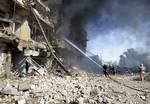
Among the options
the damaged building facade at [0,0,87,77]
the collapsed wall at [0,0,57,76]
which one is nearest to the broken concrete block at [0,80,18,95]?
the damaged building facade at [0,0,87,77]

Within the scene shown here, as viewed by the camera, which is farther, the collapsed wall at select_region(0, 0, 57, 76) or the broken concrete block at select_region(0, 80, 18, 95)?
the collapsed wall at select_region(0, 0, 57, 76)

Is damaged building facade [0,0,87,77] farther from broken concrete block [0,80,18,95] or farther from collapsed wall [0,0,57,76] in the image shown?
broken concrete block [0,80,18,95]

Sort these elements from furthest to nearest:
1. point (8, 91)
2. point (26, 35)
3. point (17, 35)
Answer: point (26, 35)
point (17, 35)
point (8, 91)

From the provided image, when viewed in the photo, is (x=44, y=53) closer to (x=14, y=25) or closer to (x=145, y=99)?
(x=14, y=25)

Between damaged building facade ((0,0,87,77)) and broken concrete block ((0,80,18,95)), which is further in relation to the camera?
damaged building facade ((0,0,87,77))

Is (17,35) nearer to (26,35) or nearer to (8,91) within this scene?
(26,35)

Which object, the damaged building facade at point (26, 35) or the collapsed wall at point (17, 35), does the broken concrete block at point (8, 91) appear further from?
the collapsed wall at point (17, 35)

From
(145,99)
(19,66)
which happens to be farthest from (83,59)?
(145,99)

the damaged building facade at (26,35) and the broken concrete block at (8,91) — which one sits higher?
the damaged building facade at (26,35)

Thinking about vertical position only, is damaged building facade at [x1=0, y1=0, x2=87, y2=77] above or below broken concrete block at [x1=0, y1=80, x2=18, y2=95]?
above

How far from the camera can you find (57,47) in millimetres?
35156

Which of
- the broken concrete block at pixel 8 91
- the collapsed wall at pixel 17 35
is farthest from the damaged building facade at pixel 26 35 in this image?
the broken concrete block at pixel 8 91

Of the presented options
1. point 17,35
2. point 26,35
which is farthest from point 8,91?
point 26,35

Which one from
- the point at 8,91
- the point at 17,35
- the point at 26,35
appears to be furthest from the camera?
the point at 26,35
